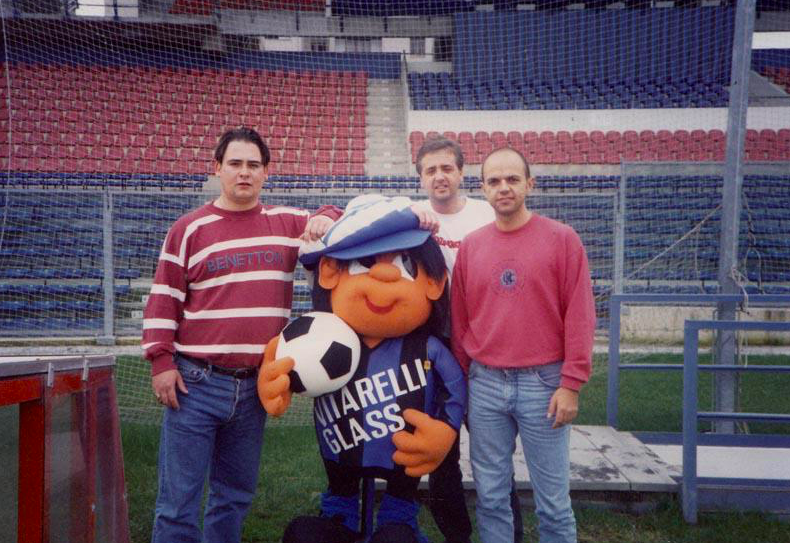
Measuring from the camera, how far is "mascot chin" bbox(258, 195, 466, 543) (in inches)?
81.1

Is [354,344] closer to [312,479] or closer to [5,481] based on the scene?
[5,481]

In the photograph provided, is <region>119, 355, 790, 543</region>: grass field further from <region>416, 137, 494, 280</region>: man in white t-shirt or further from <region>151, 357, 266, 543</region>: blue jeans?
<region>416, 137, 494, 280</region>: man in white t-shirt

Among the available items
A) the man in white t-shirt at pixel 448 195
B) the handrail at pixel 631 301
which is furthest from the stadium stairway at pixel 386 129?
the man in white t-shirt at pixel 448 195

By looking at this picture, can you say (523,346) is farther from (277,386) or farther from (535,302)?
(277,386)

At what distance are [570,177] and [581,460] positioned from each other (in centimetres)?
863

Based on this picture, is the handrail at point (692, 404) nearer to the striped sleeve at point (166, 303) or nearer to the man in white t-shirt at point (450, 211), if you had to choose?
the man in white t-shirt at point (450, 211)

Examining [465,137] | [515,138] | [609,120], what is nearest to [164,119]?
[465,137]

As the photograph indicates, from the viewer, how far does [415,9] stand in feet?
52.2

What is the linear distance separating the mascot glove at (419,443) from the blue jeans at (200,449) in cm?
62

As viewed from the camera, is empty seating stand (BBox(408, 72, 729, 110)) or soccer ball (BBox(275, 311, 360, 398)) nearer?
soccer ball (BBox(275, 311, 360, 398))

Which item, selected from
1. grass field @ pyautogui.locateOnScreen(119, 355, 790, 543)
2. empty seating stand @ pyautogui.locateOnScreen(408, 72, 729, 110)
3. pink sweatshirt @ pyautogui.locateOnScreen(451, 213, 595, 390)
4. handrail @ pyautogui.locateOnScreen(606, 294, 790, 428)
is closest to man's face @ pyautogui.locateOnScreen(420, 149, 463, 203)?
pink sweatshirt @ pyautogui.locateOnScreen(451, 213, 595, 390)

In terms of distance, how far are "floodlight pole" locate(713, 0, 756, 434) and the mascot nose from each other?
10.8 ft

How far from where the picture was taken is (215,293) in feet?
7.50

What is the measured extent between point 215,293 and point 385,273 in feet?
2.06
